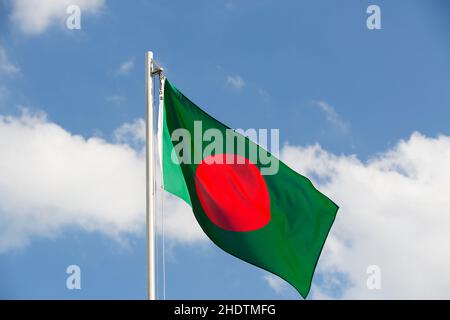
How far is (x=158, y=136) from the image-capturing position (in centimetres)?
1519

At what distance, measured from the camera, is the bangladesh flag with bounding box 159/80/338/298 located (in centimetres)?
1525

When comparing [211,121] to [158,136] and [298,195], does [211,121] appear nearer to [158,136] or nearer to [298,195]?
[158,136]

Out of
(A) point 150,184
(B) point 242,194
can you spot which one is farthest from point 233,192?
(A) point 150,184

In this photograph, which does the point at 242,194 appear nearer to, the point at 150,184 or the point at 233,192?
the point at 233,192

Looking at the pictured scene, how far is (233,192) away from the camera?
15602 millimetres

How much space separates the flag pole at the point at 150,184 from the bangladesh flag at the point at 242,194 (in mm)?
548

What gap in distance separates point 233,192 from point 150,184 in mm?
1889

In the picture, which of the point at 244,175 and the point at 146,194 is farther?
the point at 244,175

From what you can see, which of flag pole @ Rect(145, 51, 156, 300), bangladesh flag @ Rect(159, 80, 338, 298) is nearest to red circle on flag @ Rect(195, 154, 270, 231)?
bangladesh flag @ Rect(159, 80, 338, 298)

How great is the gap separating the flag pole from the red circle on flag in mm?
1122

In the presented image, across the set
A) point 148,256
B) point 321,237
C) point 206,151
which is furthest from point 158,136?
point 321,237

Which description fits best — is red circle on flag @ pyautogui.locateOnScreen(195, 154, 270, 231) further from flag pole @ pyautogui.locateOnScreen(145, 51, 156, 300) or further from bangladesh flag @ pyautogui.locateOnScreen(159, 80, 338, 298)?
flag pole @ pyautogui.locateOnScreen(145, 51, 156, 300)
